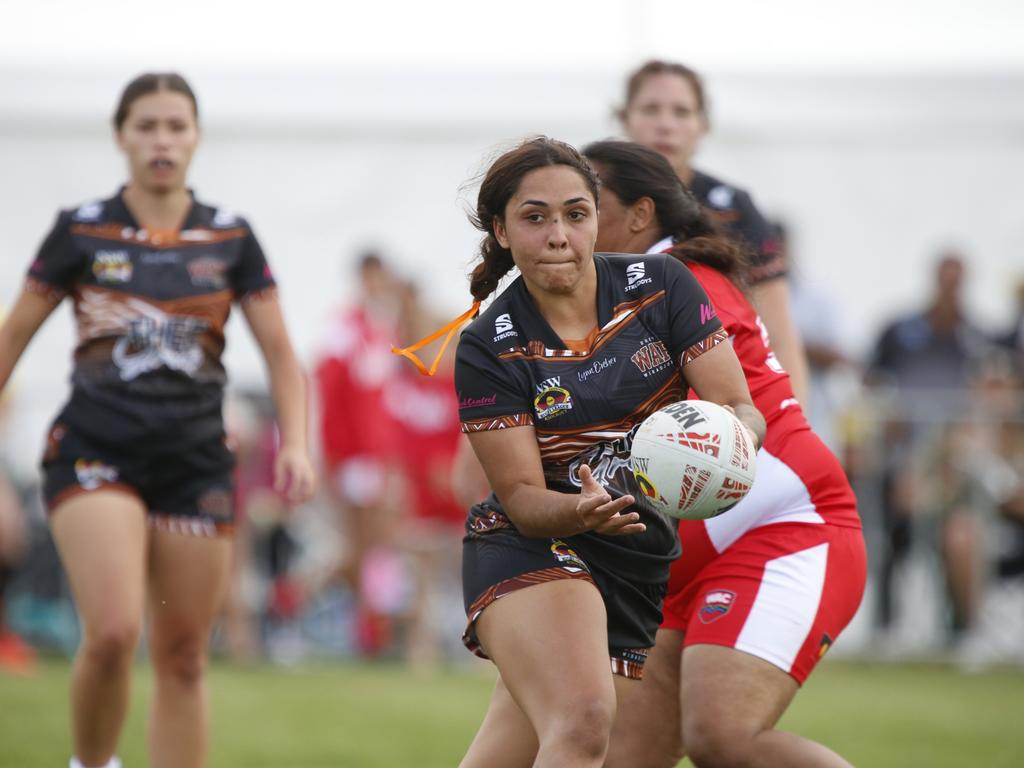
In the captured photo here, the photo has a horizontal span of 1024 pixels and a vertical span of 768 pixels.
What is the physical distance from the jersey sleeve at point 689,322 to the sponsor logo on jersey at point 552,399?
0.32 metres

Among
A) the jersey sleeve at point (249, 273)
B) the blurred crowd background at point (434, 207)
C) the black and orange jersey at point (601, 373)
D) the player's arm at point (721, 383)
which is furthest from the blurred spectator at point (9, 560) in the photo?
the player's arm at point (721, 383)

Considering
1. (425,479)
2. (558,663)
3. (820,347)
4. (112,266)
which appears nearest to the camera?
(558,663)

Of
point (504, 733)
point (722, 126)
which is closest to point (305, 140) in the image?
point (722, 126)

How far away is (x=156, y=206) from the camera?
5.57m

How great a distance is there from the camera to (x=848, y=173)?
12773 mm

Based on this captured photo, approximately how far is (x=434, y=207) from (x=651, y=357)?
9.07 meters

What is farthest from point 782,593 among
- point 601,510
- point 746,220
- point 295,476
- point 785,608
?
point 295,476

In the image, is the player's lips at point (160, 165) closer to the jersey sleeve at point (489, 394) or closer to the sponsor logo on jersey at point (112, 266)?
the sponsor logo on jersey at point (112, 266)

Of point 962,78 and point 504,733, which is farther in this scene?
point 962,78

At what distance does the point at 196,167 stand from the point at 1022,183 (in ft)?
21.7

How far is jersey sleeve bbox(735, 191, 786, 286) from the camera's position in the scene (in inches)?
203

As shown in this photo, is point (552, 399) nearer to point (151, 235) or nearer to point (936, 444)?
point (151, 235)

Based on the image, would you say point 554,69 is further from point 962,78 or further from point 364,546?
point 364,546

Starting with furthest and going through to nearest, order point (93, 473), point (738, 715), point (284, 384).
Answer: point (284, 384)
point (93, 473)
point (738, 715)
